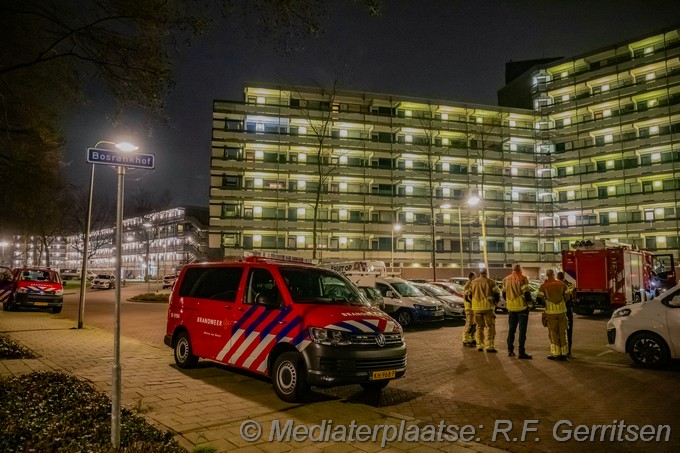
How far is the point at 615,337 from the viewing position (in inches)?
387

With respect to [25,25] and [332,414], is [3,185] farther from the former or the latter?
[332,414]

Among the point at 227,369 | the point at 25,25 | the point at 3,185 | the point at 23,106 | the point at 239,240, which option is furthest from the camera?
the point at 239,240

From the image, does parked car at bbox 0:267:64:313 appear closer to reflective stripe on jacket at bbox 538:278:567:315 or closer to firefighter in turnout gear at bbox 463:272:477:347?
firefighter in turnout gear at bbox 463:272:477:347

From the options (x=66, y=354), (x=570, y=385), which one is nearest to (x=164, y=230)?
(x=66, y=354)

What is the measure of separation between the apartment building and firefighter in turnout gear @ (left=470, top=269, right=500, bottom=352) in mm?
35679

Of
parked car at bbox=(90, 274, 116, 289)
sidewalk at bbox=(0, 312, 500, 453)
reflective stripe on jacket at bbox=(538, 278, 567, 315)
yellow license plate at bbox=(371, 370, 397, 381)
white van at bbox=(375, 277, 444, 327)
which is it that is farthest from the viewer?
parked car at bbox=(90, 274, 116, 289)

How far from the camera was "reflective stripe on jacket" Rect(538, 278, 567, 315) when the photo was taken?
1041 centimetres

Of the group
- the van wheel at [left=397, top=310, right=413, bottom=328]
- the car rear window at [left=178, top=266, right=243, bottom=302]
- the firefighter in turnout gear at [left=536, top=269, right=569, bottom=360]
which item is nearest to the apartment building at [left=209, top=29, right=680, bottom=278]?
the van wheel at [left=397, top=310, right=413, bottom=328]

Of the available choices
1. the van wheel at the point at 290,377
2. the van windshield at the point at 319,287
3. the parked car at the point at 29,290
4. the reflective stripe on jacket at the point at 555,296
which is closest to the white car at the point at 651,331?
the reflective stripe on jacket at the point at 555,296

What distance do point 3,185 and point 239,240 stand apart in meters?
32.8

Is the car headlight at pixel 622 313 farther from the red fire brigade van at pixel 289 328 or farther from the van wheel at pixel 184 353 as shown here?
the van wheel at pixel 184 353

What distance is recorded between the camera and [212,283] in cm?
842

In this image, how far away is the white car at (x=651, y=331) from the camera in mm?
9125

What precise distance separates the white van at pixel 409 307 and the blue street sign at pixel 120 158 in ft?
42.3
